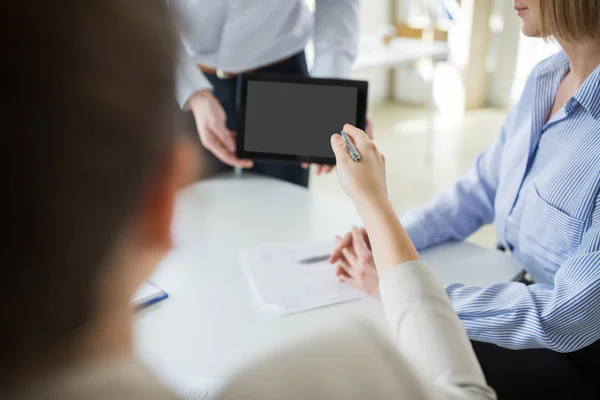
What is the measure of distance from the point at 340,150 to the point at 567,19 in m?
0.47

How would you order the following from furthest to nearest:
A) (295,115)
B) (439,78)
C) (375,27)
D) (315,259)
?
1. (375,27)
2. (439,78)
3. (295,115)
4. (315,259)

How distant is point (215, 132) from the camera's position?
1.47 meters

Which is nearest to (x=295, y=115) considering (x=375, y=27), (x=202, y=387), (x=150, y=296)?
(x=150, y=296)

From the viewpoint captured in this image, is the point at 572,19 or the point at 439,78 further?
the point at 439,78

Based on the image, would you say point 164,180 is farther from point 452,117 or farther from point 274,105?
point 452,117

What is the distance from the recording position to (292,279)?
109cm

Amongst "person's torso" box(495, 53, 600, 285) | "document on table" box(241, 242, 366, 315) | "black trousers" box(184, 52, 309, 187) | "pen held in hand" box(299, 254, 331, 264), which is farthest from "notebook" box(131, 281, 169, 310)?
"person's torso" box(495, 53, 600, 285)

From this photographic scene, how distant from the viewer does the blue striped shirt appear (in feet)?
3.15

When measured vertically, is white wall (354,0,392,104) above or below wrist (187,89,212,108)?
above

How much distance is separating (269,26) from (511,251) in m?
0.84

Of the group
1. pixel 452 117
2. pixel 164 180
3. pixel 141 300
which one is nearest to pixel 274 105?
pixel 141 300

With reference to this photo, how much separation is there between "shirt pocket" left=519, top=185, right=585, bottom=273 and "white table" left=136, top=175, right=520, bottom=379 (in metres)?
0.06

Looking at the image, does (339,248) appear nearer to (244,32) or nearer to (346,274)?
(346,274)

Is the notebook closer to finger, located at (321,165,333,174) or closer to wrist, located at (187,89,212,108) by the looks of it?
finger, located at (321,165,333,174)
